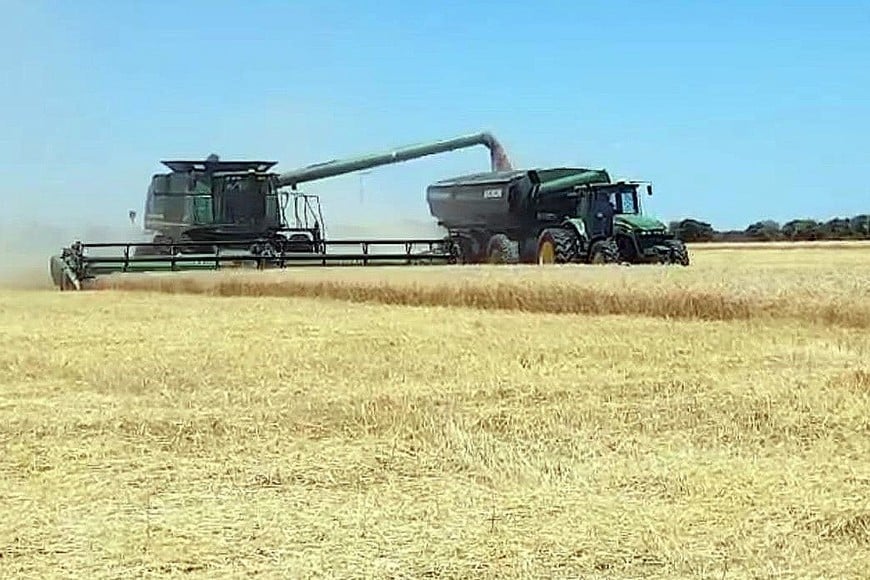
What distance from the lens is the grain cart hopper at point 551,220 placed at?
2431cm

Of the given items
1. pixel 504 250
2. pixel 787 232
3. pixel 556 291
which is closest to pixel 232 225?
pixel 504 250

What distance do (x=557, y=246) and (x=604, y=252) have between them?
1.11 m

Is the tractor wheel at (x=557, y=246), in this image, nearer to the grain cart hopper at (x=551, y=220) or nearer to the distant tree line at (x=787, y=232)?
the grain cart hopper at (x=551, y=220)

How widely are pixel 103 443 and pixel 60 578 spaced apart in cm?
236

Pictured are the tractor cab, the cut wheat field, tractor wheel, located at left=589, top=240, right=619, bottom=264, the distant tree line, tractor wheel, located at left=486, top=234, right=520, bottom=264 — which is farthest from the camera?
the distant tree line

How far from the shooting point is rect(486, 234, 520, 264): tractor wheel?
88.4 feet

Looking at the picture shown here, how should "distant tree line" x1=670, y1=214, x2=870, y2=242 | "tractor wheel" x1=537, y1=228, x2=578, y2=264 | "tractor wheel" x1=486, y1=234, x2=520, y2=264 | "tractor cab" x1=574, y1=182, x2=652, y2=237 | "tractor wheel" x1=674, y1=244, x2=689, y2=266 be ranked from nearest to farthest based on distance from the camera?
"tractor wheel" x1=674, y1=244, x2=689, y2=266
"tractor wheel" x1=537, y1=228, x2=578, y2=264
"tractor cab" x1=574, y1=182, x2=652, y2=237
"tractor wheel" x1=486, y1=234, x2=520, y2=264
"distant tree line" x1=670, y1=214, x2=870, y2=242

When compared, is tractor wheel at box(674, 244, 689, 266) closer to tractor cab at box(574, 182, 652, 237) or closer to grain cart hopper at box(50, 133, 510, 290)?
tractor cab at box(574, 182, 652, 237)

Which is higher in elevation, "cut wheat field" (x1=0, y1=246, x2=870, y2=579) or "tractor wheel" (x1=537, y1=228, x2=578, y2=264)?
"tractor wheel" (x1=537, y1=228, x2=578, y2=264)

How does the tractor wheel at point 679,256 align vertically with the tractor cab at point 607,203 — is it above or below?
below

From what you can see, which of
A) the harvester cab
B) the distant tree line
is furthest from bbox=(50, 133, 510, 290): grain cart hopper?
the distant tree line

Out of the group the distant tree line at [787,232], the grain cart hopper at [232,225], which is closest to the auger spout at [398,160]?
the grain cart hopper at [232,225]

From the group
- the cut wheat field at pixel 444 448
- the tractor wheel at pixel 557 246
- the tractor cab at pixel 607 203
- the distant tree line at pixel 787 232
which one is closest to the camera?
the cut wheat field at pixel 444 448

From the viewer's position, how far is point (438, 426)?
7078mm
